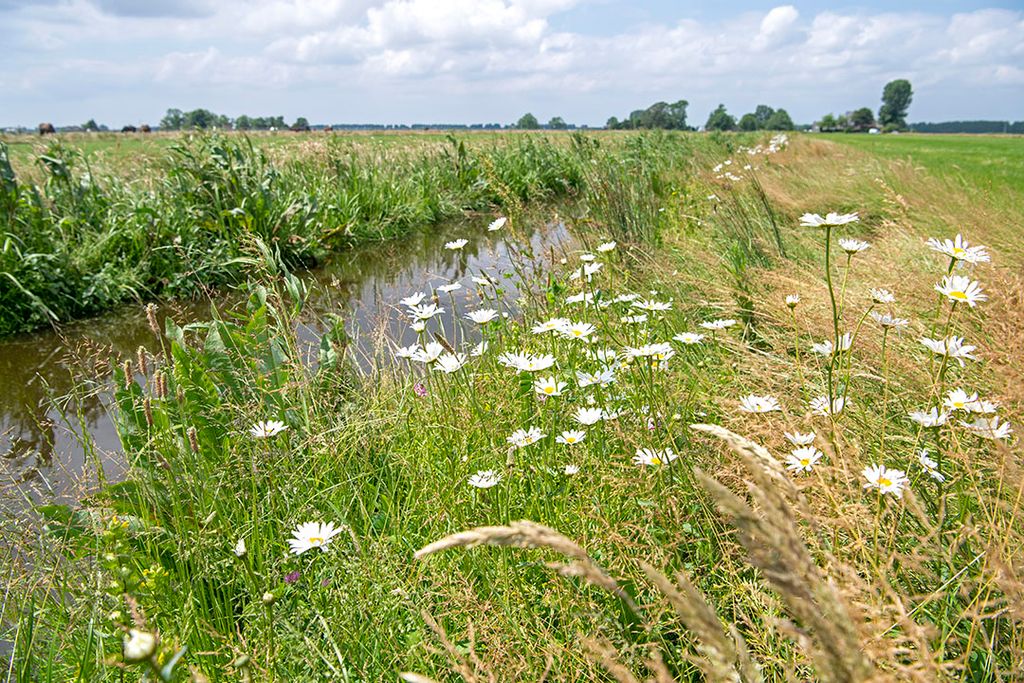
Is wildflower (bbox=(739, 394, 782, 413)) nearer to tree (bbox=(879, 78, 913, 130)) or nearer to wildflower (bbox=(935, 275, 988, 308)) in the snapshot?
wildflower (bbox=(935, 275, 988, 308))

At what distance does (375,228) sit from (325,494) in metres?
6.11

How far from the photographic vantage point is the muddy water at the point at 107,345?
2395 millimetres

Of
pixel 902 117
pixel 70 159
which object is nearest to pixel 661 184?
pixel 70 159

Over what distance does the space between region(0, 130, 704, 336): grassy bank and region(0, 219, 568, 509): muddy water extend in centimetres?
25

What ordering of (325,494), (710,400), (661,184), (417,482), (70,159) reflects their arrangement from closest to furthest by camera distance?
(325,494) → (417,482) → (710,400) → (70,159) → (661,184)

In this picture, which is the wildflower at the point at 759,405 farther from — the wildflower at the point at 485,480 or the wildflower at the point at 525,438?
the wildflower at the point at 485,480

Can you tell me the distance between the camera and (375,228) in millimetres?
7672

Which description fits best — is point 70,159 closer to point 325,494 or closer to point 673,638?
point 325,494

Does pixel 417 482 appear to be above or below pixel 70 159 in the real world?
below

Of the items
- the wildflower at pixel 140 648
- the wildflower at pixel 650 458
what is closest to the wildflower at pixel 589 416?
the wildflower at pixel 650 458

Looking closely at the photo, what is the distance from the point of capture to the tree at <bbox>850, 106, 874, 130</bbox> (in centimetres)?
8153

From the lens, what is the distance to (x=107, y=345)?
13.9 ft

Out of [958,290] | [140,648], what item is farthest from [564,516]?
[140,648]

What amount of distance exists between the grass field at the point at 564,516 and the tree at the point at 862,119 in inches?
3638
